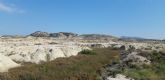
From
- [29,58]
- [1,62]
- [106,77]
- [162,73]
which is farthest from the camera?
[29,58]

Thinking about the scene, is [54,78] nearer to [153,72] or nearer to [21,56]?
[153,72]

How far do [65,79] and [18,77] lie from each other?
271 centimetres

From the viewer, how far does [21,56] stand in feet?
117

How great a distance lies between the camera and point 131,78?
65.5 feet

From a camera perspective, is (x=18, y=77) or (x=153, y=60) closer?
(x=18, y=77)

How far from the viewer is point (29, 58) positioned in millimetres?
34750

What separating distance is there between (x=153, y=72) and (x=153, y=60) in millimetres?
6705

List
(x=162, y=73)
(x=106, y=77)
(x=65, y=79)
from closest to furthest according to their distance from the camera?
(x=65, y=79) → (x=106, y=77) → (x=162, y=73)

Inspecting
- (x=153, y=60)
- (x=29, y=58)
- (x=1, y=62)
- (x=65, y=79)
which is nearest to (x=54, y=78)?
(x=65, y=79)

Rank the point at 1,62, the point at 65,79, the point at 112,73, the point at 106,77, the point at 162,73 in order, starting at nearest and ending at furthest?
the point at 65,79, the point at 106,77, the point at 112,73, the point at 162,73, the point at 1,62

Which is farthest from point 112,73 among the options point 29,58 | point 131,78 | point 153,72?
point 29,58

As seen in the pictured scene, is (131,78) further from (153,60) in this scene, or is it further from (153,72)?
(153,60)

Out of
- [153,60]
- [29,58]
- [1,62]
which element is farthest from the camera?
[29,58]

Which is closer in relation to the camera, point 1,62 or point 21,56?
point 1,62
